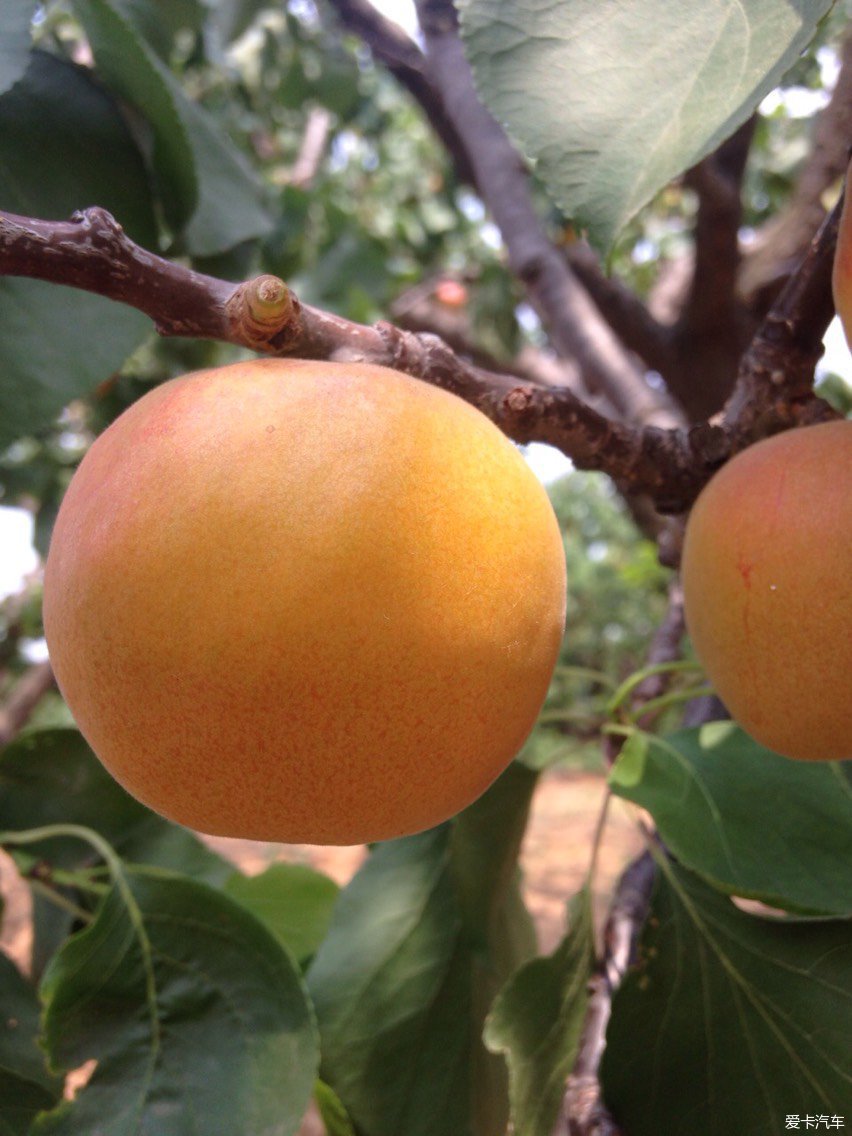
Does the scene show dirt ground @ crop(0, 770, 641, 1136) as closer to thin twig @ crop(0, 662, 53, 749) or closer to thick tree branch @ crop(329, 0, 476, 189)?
thin twig @ crop(0, 662, 53, 749)

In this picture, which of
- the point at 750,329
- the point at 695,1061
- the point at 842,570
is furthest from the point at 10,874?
the point at 842,570

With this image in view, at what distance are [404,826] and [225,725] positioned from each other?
13 cm

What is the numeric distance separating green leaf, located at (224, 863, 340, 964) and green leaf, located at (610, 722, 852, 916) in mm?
436

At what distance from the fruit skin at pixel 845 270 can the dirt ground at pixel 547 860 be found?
112 inches

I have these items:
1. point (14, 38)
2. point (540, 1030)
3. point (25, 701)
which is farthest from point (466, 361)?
point (25, 701)

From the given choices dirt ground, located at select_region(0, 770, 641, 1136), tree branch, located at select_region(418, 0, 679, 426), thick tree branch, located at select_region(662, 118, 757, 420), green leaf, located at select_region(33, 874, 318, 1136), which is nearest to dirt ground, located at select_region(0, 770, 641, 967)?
dirt ground, located at select_region(0, 770, 641, 1136)

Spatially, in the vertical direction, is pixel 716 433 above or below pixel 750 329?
above

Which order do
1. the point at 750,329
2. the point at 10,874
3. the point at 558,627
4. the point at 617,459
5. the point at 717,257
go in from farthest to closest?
the point at 10,874, the point at 750,329, the point at 717,257, the point at 617,459, the point at 558,627

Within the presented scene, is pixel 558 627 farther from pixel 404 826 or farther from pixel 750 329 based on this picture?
pixel 750 329


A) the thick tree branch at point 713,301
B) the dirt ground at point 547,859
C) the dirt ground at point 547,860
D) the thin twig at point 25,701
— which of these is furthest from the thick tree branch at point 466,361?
the dirt ground at point 547,859

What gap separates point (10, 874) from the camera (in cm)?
448

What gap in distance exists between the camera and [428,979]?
86cm

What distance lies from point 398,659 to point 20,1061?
2.15 feet

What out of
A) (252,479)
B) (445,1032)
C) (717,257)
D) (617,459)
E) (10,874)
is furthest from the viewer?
(10,874)
